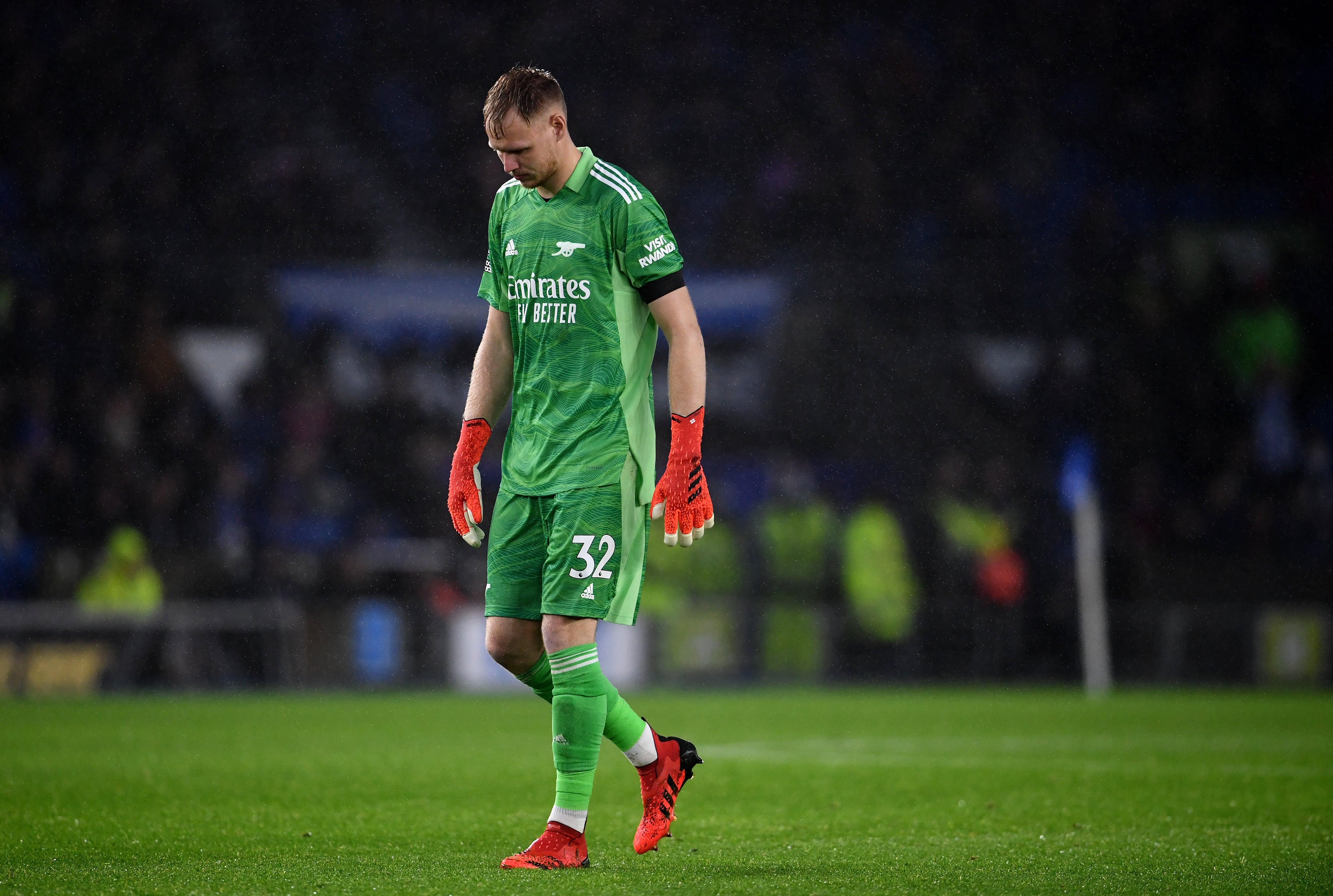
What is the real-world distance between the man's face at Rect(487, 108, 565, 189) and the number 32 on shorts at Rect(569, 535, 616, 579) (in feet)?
3.18

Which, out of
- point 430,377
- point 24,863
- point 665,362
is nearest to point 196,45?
point 430,377

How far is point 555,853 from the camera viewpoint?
173 inches

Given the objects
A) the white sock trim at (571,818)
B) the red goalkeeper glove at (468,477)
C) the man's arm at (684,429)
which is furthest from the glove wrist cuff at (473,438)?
the white sock trim at (571,818)

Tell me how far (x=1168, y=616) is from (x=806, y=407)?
4626 millimetres

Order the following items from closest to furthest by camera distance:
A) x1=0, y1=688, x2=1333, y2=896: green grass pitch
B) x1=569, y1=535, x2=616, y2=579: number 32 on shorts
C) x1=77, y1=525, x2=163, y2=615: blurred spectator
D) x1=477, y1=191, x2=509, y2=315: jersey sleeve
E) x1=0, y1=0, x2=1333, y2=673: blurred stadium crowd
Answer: x1=0, y1=688, x2=1333, y2=896: green grass pitch < x1=569, y1=535, x2=616, y2=579: number 32 on shorts < x1=477, y1=191, x2=509, y2=315: jersey sleeve < x1=77, y1=525, x2=163, y2=615: blurred spectator < x1=0, y1=0, x2=1333, y2=673: blurred stadium crowd

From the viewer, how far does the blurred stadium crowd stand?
52.3ft

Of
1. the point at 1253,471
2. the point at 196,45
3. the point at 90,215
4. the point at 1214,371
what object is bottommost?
the point at 1253,471

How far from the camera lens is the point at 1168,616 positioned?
15320 millimetres

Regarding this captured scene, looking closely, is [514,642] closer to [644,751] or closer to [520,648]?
[520,648]

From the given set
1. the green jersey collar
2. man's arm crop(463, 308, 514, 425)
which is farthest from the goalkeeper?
man's arm crop(463, 308, 514, 425)

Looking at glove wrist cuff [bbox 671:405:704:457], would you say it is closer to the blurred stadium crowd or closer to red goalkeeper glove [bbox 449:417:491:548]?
red goalkeeper glove [bbox 449:417:491:548]

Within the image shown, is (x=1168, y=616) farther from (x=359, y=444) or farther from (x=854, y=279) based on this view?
(x=359, y=444)

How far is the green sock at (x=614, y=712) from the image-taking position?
15.2ft

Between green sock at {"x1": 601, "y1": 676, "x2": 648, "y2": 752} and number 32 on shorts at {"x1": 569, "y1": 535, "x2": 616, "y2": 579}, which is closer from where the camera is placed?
number 32 on shorts at {"x1": 569, "y1": 535, "x2": 616, "y2": 579}
